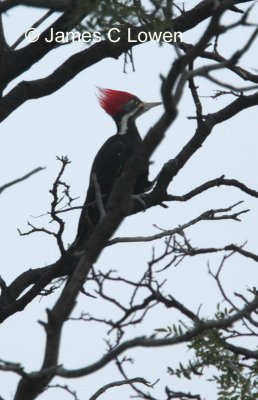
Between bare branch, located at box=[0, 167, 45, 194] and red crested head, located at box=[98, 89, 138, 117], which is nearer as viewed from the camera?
bare branch, located at box=[0, 167, 45, 194]

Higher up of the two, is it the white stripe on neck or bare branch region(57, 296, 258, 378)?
the white stripe on neck

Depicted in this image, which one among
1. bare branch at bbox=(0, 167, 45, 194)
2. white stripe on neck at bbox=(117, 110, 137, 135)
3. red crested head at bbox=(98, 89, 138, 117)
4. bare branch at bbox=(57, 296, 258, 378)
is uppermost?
red crested head at bbox=(98, 89, 138, 117)

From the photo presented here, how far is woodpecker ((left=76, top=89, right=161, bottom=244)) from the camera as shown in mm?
5321

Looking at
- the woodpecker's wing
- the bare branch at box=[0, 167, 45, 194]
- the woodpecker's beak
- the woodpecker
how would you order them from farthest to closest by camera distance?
the woodpecker's beak
the woodpecker's wing
the woodpecker
the bare branch at box=[0, 167, 45, 194]

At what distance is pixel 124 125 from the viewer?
615 centimetres

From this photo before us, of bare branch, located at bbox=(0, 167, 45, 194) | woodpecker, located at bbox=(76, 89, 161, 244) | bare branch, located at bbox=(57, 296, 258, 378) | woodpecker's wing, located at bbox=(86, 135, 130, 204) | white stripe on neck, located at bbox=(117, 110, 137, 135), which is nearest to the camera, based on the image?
bare branch, located at bbox=(57, 296, 258, 378)

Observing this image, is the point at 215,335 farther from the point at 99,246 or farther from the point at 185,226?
the point at 99,246

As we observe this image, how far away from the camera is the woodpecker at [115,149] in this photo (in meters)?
5.32

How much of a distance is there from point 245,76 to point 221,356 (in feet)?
4.74

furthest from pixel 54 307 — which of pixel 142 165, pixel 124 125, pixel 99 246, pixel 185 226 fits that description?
pixel 124 125

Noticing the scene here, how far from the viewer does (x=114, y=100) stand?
631 centimetres

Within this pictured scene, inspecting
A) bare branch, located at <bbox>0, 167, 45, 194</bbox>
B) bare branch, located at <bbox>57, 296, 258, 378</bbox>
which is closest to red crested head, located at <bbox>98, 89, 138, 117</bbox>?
bare branch, located at <bbox>0, 167, 45, 194</bbox>

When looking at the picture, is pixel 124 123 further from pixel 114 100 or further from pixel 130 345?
pixel 130 345

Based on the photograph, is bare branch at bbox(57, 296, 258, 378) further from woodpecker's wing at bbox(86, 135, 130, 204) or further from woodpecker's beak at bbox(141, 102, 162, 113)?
woodpecker's beak at bbox(141, 102, 162, 113)
